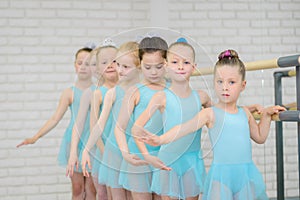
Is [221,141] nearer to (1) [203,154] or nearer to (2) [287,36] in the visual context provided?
(1) [203,154]

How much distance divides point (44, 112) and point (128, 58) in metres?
1.92

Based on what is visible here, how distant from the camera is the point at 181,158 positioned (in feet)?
6.80

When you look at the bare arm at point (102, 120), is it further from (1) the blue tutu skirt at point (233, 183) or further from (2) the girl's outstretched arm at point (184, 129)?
(1) the blue tutu skirt at point (233, 183)

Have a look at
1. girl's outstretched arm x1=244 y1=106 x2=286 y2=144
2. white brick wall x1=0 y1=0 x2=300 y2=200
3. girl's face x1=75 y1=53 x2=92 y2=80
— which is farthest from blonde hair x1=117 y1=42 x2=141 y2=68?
white brick wall x1=0 y1=0 x2=300 y2=200

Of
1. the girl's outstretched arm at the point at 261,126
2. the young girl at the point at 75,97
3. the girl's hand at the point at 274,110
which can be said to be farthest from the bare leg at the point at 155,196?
the young girl at the point at 75,97

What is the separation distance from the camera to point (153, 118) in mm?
2049

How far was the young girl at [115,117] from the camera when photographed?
2.14m

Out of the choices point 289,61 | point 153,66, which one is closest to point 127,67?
point 153,66

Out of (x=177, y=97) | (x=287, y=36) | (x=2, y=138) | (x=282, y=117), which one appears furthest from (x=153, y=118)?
(x=2, y=138)

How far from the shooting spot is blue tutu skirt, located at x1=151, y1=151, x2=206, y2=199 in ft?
6.79

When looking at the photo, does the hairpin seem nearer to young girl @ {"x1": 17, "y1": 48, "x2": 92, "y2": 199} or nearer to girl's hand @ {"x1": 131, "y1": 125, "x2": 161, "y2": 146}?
girl's hand @ {"x1": 131, "y1": 125, "x2": 161, "y2": 146}

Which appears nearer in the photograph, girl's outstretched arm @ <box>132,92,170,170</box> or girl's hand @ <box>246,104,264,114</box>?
girl's outstretched arm @ <box>132,92,170,170</box>

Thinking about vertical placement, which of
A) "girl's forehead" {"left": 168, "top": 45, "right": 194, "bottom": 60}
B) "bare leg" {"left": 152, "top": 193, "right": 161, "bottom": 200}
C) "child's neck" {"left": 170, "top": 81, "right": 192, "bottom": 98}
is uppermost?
"girl's forehead" {"left": 168, "top": 45, "right": 194, "bottom": 60}

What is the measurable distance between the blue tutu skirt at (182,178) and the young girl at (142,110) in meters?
0.08
